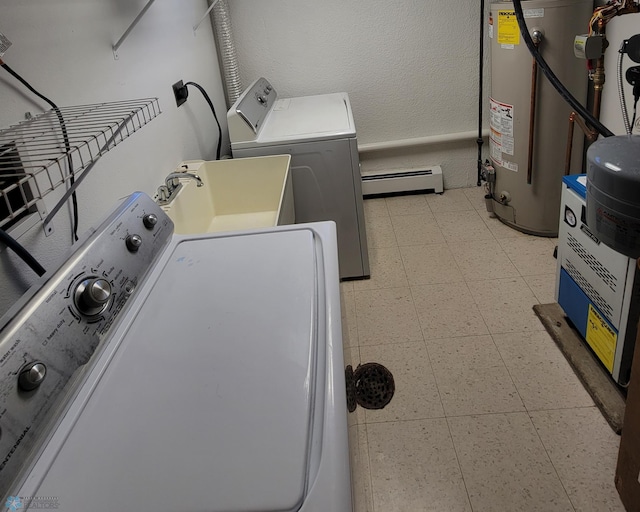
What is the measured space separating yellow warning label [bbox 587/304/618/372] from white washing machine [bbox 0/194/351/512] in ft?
3.94

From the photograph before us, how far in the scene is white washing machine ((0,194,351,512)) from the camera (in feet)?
2.25

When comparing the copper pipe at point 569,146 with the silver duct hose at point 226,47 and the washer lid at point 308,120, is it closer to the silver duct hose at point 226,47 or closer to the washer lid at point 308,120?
the washer lid at point 308,120

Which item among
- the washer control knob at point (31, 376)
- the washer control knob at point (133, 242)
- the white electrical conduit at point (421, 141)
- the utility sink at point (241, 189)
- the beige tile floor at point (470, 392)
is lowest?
the beige tile floor at point (470, 392)

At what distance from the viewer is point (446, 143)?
353 cm

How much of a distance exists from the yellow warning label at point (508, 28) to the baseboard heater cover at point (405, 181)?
1087mm

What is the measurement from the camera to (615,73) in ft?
7.80

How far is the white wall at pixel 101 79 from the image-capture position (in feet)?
3.61

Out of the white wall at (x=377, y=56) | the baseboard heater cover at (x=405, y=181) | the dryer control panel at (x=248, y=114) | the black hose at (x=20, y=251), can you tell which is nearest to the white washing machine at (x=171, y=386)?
the black hose at (x=20, y=251)

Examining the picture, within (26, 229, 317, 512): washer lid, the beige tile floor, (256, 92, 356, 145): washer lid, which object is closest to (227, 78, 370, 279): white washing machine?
(256, 92, 356, 145): washer lid

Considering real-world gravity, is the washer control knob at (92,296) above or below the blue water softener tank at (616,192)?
above

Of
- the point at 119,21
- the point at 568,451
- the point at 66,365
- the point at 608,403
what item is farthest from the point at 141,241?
the point at 608,403

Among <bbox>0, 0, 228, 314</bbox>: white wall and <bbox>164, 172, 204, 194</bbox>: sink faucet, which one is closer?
<bbox>0, 0, 228, 314</bbox>: white wall

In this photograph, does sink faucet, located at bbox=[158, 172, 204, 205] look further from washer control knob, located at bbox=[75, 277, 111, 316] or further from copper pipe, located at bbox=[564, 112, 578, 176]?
copper pipe, located at bbox=[564, 112, 578, 176]

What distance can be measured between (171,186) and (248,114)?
826 mm
